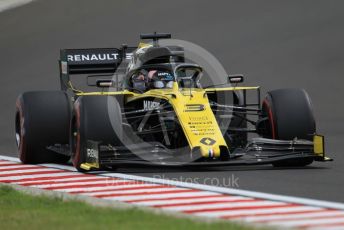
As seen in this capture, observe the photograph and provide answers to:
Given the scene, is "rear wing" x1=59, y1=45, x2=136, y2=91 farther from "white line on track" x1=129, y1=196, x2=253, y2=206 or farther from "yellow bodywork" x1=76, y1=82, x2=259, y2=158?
"white line on track" x1=129, y1=196, x2=253, y2=206

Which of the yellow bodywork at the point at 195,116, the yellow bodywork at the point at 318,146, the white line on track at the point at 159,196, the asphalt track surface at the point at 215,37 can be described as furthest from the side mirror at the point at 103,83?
the white line on track at the point at 159,196

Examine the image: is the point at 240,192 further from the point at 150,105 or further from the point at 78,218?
the point at 150,105

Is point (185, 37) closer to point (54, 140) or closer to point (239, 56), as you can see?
point (239, 56)

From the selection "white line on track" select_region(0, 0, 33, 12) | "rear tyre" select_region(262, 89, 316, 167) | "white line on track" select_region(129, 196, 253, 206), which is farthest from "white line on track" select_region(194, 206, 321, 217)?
"white line on track" select_region(0, 0, 33, 12)

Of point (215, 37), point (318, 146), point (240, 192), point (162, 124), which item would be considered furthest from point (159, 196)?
point (215, 37)

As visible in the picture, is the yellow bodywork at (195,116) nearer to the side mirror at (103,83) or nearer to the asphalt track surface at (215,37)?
the side mirror at (103,83)

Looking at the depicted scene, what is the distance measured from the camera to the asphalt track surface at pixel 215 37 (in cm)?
2550

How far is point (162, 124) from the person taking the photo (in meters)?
14.9

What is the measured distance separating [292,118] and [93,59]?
4.80 m

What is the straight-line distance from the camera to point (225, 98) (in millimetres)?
15961

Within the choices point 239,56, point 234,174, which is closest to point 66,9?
point 239,56

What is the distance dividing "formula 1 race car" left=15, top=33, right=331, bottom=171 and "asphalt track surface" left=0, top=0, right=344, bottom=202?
7.71 feet

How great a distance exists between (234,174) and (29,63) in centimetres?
1795

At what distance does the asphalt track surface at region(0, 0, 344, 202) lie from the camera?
2550cm
